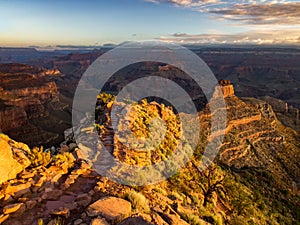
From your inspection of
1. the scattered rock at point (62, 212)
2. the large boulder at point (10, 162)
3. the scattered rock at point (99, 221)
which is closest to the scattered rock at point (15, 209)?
the scattered rock at point (62, 212)

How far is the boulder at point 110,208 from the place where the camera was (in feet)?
23.5

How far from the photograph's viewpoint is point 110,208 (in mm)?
7504

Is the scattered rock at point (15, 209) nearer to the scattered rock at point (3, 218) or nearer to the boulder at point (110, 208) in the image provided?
the scattered rock at point (3, 218)

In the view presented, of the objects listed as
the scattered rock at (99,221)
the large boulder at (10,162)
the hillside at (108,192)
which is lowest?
the hillside at (108,192)

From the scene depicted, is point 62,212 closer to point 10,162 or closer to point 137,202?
point 137,202

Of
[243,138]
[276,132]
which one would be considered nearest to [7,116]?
[243,138]

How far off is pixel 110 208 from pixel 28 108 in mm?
94408

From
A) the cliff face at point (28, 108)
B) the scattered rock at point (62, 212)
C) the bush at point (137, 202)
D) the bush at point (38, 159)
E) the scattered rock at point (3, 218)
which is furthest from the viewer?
the cliff face at point (28, 108)

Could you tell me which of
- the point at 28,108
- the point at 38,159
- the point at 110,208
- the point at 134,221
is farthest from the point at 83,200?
the point at 28,108

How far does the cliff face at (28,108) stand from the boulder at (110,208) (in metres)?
57.6

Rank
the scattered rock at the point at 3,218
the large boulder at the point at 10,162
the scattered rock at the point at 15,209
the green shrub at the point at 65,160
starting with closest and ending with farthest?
the scattered rock at the point at 3,218
the scattered rock at the point at 15,209
the large boulder at the point at 10,162
the green shrub at the point at 65,160

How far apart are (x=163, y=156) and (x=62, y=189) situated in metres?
5.92

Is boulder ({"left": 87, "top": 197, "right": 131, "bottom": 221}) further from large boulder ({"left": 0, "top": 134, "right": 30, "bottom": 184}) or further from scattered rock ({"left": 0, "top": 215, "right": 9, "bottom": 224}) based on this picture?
large boulder ({"left": 0, "top": 134, "right": 30, "bottom": 184})

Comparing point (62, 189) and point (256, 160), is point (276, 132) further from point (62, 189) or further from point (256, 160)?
point (62, 189)
